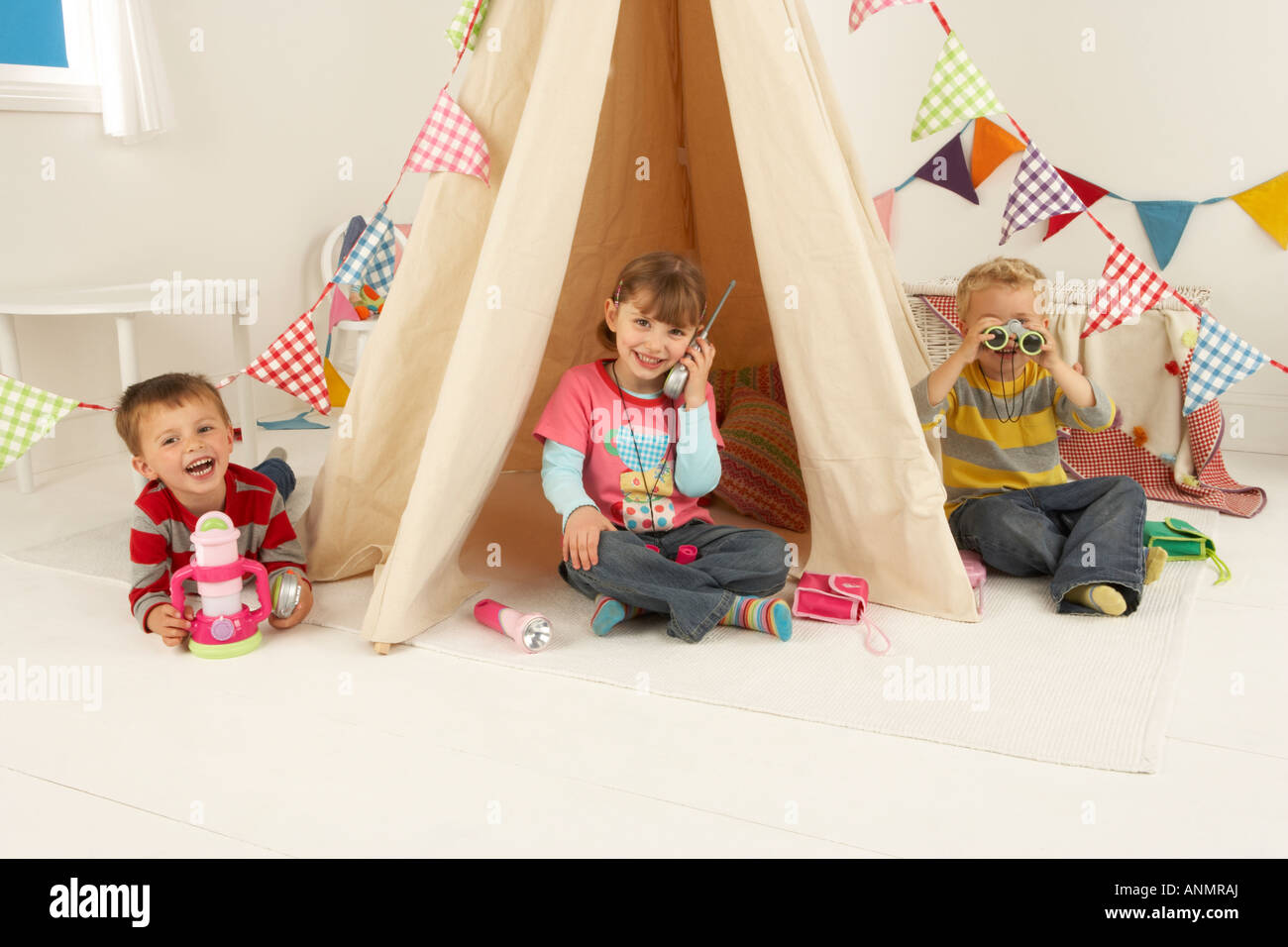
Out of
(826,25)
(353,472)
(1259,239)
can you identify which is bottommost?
(353,472)

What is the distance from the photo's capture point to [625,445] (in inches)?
78.0

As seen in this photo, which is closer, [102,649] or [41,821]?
[41,821]

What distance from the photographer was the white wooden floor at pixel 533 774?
4.05 ft

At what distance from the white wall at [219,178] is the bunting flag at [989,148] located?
2.04 metres

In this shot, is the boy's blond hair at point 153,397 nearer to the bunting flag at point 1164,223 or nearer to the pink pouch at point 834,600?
the pink pouch at point 834,600

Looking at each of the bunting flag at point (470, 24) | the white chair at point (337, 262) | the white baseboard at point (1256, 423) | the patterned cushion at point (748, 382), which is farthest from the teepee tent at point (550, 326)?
the white baseboard at point (1256, 423)

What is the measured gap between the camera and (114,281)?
3.13 meters

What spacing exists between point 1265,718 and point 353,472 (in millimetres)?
1583

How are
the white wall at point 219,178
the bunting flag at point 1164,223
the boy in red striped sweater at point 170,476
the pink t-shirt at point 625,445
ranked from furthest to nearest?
the bunting flag at point 1164,223 < the white wall at point 219,178 < the pink t-shirt at point 625,445 < the boy in red striped sweater at point 170,476

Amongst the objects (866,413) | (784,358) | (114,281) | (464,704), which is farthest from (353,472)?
(114,281)

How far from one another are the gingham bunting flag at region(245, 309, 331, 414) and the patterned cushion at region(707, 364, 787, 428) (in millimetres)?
984

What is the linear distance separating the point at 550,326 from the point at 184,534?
2.47 ft

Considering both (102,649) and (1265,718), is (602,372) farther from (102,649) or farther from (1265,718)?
(1265,718)

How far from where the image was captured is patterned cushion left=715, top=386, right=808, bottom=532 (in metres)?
2.39
